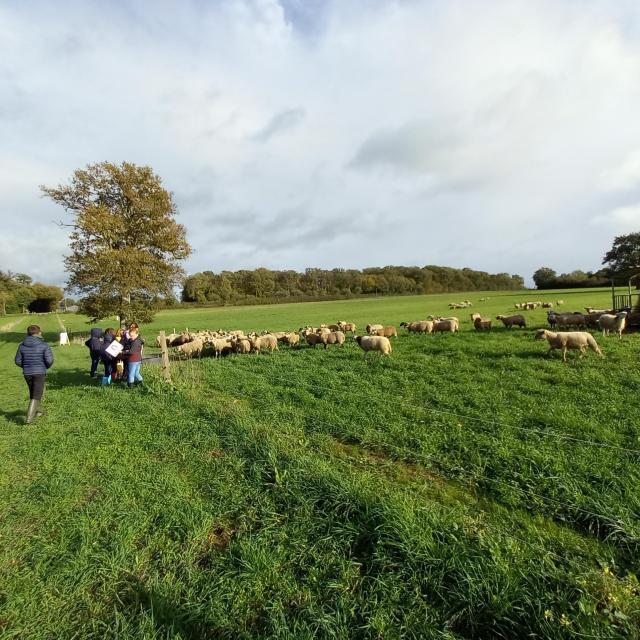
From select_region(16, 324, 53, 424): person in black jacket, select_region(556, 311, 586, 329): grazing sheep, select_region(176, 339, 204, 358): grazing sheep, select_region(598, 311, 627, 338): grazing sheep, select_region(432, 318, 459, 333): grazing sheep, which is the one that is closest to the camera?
select_region(16, 324, 53, 424): person in black jacket

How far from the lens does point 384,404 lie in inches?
354

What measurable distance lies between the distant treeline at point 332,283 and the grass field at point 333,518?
359ft

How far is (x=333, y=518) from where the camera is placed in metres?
4.78

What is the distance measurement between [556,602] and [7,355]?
36.3 meters

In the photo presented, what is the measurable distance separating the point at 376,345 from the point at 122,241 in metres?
28.5

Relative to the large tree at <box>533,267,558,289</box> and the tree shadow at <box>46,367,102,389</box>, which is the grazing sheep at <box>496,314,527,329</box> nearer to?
the tree shadow at <box>46,367,102,389</box>

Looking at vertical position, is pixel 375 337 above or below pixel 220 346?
above

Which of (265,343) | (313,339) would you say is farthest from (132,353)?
(313,339)

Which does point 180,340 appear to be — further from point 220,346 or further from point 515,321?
point 515,321

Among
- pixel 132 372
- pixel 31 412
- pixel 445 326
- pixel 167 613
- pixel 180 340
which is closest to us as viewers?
pixel 167 613

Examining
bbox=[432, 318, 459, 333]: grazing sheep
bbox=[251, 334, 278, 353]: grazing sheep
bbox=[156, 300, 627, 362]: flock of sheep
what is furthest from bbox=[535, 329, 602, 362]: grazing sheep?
bbox=[251, 334, 278, 353]: grazing sheep

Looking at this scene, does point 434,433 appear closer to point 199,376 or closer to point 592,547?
point 592,547

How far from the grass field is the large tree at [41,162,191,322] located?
25.3 metres

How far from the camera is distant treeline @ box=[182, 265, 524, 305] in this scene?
129250 millimetres
